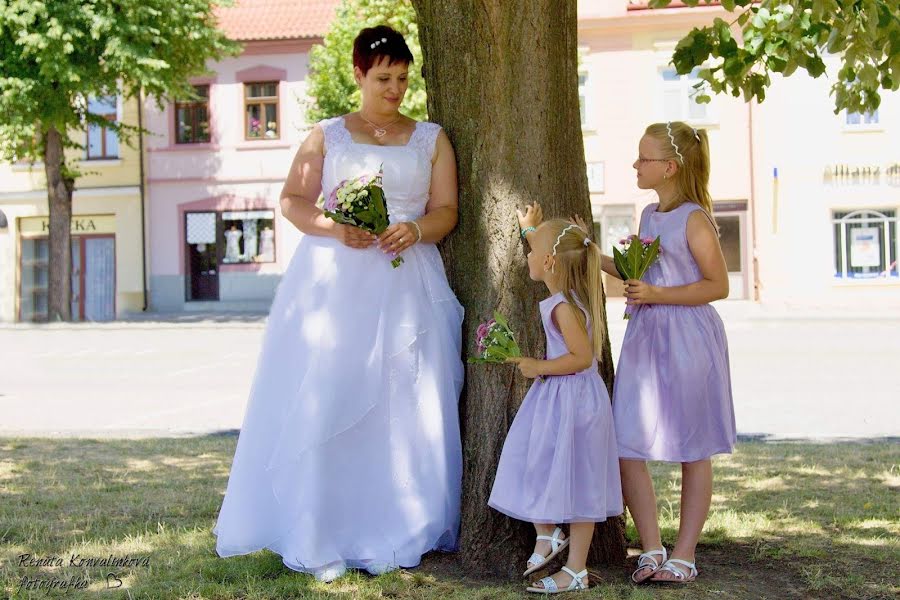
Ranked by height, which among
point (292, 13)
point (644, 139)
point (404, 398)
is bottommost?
point (404, 398)

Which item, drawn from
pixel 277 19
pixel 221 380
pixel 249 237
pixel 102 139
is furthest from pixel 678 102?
pixel 221 380

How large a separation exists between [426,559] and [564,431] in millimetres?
895

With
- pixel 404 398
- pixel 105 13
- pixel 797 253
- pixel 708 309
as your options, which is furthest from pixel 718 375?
pixel 797 253

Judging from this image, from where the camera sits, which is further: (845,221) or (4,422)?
(845,221)

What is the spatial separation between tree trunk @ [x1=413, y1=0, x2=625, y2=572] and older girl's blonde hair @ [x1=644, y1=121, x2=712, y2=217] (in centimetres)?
42

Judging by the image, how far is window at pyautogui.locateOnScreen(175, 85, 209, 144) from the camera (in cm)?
3378

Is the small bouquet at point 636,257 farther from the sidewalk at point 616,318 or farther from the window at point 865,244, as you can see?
the window at point 865,244

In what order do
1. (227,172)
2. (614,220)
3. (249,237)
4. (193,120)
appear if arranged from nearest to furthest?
(614,220)
(249,237)
(227,172)
(193,120)

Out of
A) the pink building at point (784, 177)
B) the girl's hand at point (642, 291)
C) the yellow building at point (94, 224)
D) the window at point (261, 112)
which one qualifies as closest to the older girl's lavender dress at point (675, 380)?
the girl's hand at point (642, 291)

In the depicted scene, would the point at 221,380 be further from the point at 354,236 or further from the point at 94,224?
the point at 94,224

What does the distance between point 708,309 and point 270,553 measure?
7.05 ft

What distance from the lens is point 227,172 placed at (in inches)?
1316

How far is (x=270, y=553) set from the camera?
194 inches

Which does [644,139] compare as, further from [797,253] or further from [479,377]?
[797,253]
